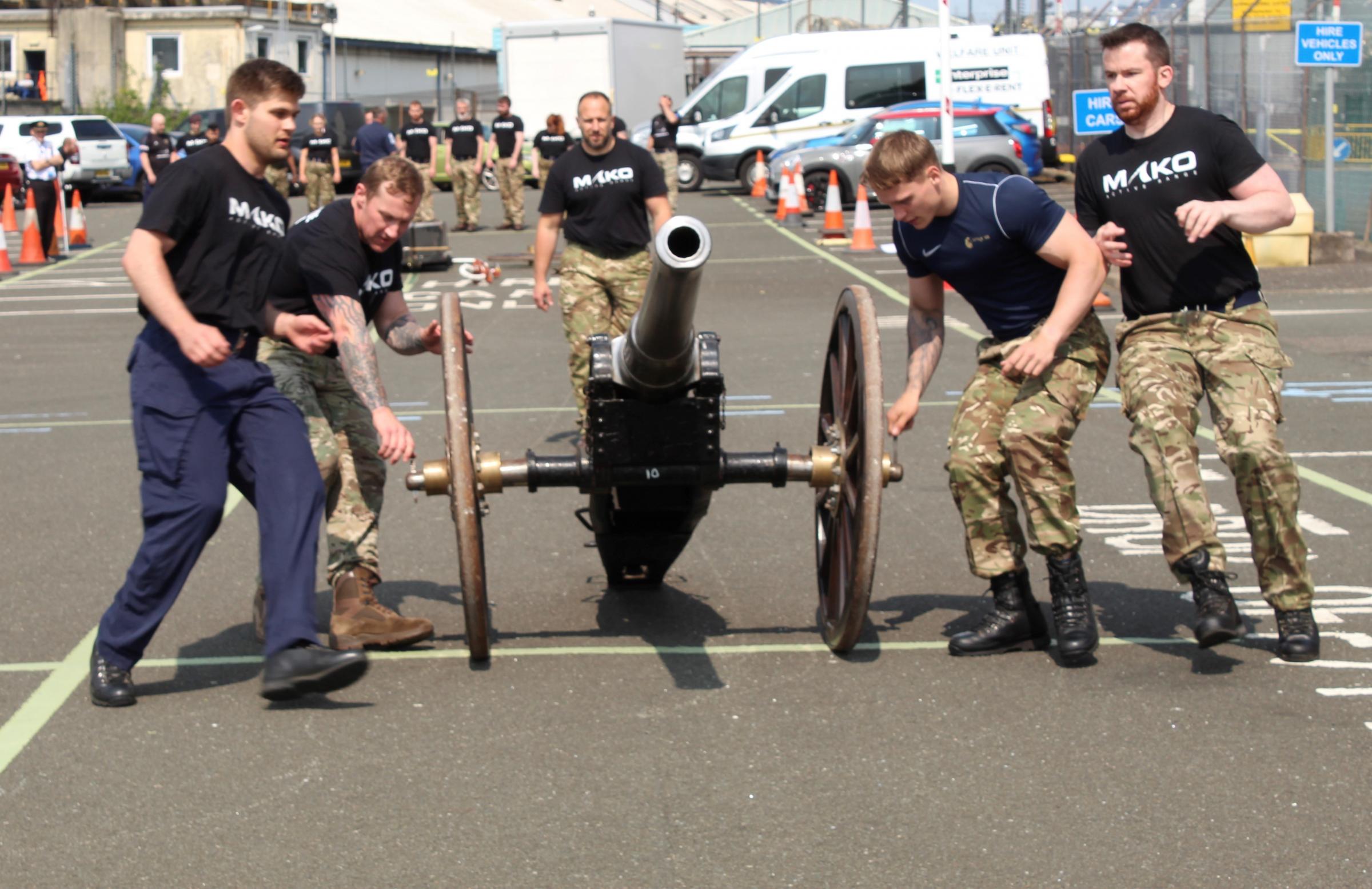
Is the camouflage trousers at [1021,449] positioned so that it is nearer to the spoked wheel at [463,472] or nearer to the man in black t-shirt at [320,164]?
the spoked wheel at [463,472]

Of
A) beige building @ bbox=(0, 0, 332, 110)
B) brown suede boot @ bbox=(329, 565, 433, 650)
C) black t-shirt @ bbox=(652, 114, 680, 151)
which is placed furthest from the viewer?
beige building @ bbox=(0, 0, 332, 110)

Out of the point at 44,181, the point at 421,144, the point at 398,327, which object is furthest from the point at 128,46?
the point at 398,327

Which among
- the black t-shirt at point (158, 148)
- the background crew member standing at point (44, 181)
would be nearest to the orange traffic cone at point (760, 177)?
the black t-shirt at point (158, 148)

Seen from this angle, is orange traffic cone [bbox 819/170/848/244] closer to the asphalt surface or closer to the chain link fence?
the chain link fence

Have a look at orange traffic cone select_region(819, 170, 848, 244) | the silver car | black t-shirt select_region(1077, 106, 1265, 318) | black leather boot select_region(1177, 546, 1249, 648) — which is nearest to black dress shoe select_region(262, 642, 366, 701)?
black leather boot select_region(1177, 546, 1249, 648)

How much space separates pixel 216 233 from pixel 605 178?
4.37 meters

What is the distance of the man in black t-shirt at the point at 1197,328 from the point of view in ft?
17.1

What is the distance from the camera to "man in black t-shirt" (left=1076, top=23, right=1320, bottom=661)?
17.1 ft

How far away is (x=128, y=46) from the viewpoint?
201 ft

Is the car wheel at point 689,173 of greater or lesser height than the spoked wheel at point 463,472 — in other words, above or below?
above

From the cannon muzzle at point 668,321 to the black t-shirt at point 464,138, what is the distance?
20835 mm

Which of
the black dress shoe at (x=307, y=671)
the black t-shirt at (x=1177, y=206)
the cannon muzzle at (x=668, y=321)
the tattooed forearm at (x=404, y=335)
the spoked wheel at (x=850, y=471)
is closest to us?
the cannon muzzle at (x=668, y=321)

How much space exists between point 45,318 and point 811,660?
12.9m

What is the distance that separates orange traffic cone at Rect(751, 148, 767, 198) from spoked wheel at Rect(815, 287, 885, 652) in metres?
25.5
